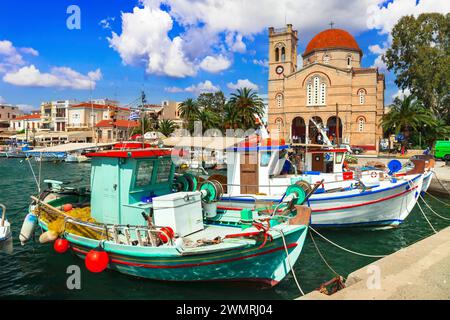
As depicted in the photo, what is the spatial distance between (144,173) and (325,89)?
157 ft

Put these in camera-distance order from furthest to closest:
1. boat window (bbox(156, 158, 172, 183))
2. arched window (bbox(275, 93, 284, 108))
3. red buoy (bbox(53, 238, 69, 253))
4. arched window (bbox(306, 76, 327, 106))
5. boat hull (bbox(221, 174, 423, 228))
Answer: arched window (bbox(275, 93, 284, 108))
arched window (bbox(306, 76, 327, 106))
boat hull (bbox(221, 174, 423, 228))
boat window (bbox(156, 158, 172, 183))
red buoy (bbox(53, 238, 69, 253))

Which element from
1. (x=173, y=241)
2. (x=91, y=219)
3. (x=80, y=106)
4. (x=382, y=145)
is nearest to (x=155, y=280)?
(x=173, y=241)

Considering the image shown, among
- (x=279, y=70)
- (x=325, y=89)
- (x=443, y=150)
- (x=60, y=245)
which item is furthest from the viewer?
(x=279, y=70)

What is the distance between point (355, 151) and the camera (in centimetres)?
4844

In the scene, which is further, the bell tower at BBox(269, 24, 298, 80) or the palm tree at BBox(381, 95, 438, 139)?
the bell tower at BBox(269, 24, 298, 80)

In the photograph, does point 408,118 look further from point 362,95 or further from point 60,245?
point 60,245

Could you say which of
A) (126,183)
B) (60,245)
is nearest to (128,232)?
(126,183)

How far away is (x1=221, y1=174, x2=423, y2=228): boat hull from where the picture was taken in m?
12.5

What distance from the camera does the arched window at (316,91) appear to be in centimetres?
5259

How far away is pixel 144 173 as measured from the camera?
31.3 ft

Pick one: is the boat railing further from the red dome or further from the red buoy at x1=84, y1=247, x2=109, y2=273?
the red dome

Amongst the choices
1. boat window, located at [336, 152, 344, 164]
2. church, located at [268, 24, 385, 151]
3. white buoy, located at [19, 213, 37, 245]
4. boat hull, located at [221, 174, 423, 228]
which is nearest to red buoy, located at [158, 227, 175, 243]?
white buoy, located at [19, 213, 37, 245]

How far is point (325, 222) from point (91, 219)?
27.0 feet
